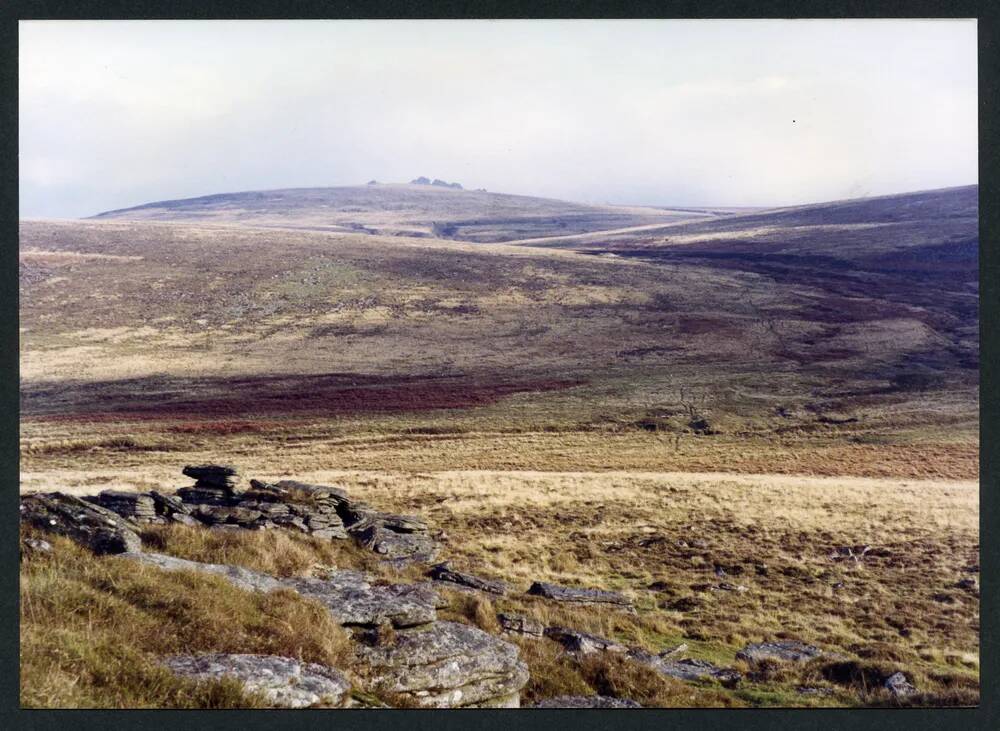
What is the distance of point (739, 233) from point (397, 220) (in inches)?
3429

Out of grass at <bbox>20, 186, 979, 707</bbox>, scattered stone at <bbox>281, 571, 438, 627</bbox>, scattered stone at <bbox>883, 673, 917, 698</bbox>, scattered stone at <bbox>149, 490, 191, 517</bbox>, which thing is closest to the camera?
scattered stone at <bbox>281, 571, 438, 627</bbox>

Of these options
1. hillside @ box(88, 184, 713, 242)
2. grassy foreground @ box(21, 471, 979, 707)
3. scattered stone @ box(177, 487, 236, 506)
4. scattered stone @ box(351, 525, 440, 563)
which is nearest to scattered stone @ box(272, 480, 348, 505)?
scattered stone @ box(177, 487, 236, 506)

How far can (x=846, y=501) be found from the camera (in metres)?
25.7

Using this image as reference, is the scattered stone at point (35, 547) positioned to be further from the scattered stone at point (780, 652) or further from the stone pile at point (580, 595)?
the scattered stone at point (780, 652)

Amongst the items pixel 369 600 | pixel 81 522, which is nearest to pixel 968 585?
pixel 369 600

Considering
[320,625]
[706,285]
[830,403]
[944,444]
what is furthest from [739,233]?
[320,625]

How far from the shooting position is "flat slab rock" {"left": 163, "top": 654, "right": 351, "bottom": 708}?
28.1 feet

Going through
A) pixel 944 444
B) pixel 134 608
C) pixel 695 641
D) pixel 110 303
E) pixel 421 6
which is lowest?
pixel 944 444

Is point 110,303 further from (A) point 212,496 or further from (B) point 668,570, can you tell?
(B) point 668,570

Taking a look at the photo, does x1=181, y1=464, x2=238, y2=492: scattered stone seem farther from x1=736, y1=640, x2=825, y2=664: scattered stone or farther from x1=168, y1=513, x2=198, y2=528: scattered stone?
x1=736, y1=640, x2=825, y2=664: scattered stone

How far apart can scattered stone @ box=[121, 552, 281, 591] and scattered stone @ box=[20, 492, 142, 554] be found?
1.41ft

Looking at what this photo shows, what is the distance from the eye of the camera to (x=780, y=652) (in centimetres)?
1315

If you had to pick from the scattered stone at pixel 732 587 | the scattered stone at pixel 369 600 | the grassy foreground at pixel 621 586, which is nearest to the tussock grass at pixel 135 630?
the grassy foreground at pixel 621 586

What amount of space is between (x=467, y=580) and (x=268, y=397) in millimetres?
31424
